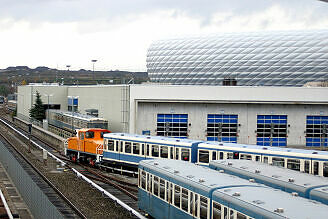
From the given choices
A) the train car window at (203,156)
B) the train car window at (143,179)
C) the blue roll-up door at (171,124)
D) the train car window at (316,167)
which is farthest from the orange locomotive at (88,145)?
the train car window at (316,167)

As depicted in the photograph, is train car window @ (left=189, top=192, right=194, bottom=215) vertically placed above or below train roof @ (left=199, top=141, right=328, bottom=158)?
below

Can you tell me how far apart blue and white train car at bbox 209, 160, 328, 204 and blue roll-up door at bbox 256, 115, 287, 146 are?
28331 millimetres

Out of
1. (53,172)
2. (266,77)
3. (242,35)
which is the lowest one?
(53,172)

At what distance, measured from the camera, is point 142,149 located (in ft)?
88.8

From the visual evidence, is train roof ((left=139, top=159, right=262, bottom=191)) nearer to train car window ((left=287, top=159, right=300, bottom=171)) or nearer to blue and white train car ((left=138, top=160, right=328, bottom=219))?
blue and white train car ((left=138, top=160, right=328, bottom=219))

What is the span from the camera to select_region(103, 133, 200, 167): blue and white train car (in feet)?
80.7

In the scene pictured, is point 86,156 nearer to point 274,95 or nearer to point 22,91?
point 274,95

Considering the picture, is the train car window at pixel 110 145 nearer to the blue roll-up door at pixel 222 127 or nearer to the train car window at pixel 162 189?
the train car window at pixel 162 189

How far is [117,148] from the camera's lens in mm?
28594

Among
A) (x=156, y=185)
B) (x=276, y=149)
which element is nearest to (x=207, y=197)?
(x=156, y=185)

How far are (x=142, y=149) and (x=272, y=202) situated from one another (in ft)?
53.7

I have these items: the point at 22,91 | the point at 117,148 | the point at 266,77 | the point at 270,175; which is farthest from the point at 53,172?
the point at 22,91

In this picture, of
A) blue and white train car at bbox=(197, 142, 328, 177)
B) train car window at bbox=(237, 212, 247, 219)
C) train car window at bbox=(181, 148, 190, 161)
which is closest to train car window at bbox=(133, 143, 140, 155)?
train car window at bbox=(181, 148, 190, 161)

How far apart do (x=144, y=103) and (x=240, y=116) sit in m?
8.60
